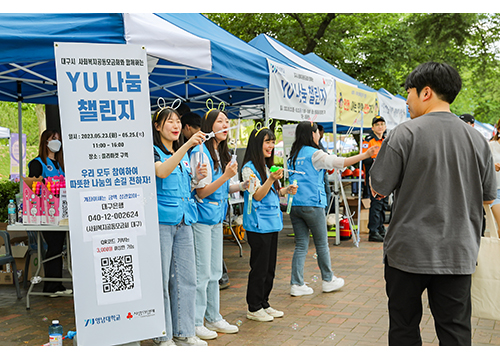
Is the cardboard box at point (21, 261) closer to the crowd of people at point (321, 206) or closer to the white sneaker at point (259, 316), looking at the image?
the crowd of people at point (321, 206)

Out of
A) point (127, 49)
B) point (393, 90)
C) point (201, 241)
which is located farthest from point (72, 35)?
point (393, 90)

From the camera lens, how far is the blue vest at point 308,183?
529 cm

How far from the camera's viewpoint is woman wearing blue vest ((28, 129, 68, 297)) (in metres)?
5.42

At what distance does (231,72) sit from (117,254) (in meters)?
2.04

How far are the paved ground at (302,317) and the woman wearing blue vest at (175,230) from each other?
15.4 inches

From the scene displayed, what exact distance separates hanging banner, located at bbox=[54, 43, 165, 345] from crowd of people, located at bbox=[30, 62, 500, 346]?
0.53 feet

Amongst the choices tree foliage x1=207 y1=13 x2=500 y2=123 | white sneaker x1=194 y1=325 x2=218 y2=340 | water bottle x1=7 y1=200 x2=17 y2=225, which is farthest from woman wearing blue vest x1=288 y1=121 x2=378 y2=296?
tree foliage x1=207 y1=13 x2=500 y2=123

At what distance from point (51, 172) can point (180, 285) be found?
2.53 meters

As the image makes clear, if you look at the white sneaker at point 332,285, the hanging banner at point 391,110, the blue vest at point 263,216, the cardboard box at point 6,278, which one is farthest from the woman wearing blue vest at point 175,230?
the hanging banner at point 391,110

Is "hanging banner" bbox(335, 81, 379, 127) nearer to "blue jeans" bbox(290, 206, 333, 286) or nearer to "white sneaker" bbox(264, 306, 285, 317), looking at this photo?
"blue jeans" bbox(290, 206, 333, 286)

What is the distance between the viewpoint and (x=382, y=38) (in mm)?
17594

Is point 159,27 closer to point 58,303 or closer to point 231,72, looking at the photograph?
point 231,72

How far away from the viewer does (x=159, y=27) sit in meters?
3.70

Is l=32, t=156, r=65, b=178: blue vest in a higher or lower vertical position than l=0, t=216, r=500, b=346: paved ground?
higher
